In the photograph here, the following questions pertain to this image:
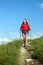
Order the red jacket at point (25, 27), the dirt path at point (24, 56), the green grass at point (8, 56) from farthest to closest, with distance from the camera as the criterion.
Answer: the red jacket at point (25, 27)
the dirt path at point (24, 56)
the green grass at point (8, 56)

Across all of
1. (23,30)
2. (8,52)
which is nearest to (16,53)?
(8,52)

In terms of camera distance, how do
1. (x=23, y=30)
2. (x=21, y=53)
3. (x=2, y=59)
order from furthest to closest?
1. (x=23, y=30)
2. (x=21, y=53)
3. (x=2, y=59)

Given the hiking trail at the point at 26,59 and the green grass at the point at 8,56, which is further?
the hiking trail at the point at 26,59

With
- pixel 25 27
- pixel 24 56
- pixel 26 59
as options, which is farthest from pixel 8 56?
pixel 25 27

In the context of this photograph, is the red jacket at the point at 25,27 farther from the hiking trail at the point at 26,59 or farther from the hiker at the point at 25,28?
Answer: the hiking trail at the point at 26,59

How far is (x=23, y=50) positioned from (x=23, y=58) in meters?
2.02

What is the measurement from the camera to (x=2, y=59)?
14.5m

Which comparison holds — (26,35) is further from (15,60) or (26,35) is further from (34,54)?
(15,60)

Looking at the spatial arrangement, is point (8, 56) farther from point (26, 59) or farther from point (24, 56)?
point (24, 56)

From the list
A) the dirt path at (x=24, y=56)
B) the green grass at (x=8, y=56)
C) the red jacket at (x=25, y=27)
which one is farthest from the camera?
the red jacket at (x=25, y=27)

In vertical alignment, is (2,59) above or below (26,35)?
below

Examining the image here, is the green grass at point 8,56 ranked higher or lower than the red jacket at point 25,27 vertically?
lower

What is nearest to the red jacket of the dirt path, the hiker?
the hiker

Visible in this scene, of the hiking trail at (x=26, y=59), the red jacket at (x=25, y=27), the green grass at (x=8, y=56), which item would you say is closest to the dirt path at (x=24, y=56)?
the hiking trail at (x=26, y=59)
